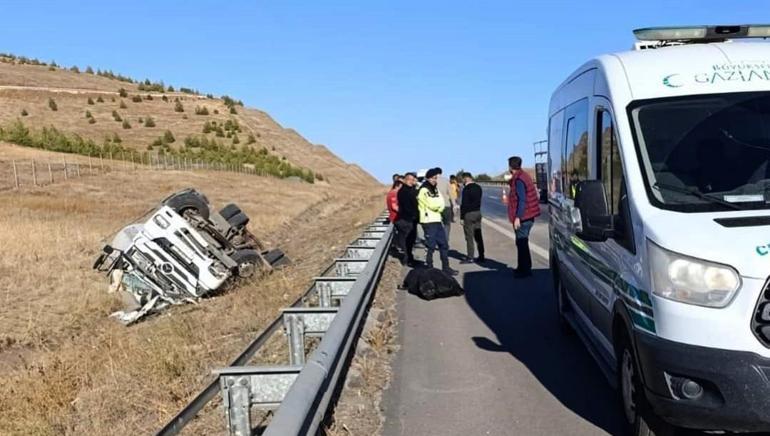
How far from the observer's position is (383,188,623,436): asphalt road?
551 cm

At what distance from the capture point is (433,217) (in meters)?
13.0

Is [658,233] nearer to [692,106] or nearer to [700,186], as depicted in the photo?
[700,186]

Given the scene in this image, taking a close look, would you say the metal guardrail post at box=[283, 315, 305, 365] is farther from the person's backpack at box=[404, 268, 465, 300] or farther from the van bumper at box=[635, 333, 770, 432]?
the person's backpack at box=[404, 268, 465, 300]

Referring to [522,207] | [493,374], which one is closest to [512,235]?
[522,207]

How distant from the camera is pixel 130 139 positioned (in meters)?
59.0

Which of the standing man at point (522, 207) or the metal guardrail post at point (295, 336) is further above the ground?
the standing man at point (522, 207)

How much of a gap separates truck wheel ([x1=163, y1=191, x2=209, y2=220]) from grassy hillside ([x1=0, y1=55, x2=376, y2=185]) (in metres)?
41.4

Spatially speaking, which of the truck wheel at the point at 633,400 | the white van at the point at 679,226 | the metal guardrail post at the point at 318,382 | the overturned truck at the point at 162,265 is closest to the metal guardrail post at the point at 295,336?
the metal guardrail post at the point at 318,382

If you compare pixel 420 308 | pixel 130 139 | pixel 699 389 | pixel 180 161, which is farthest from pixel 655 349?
pixel 130 139

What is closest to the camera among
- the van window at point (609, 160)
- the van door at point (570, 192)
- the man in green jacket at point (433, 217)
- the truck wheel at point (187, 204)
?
the van window at point (609, 160)

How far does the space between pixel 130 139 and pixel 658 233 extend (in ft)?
192

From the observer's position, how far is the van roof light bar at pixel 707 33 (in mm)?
6438

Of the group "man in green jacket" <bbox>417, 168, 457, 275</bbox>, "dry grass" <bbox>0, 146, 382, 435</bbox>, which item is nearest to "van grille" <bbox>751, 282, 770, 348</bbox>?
"dry grass" <bbox>0, 146, 382, 435</bbox>

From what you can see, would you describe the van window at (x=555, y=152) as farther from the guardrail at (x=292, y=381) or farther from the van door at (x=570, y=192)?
the guardrail at (x=292, y=381)
